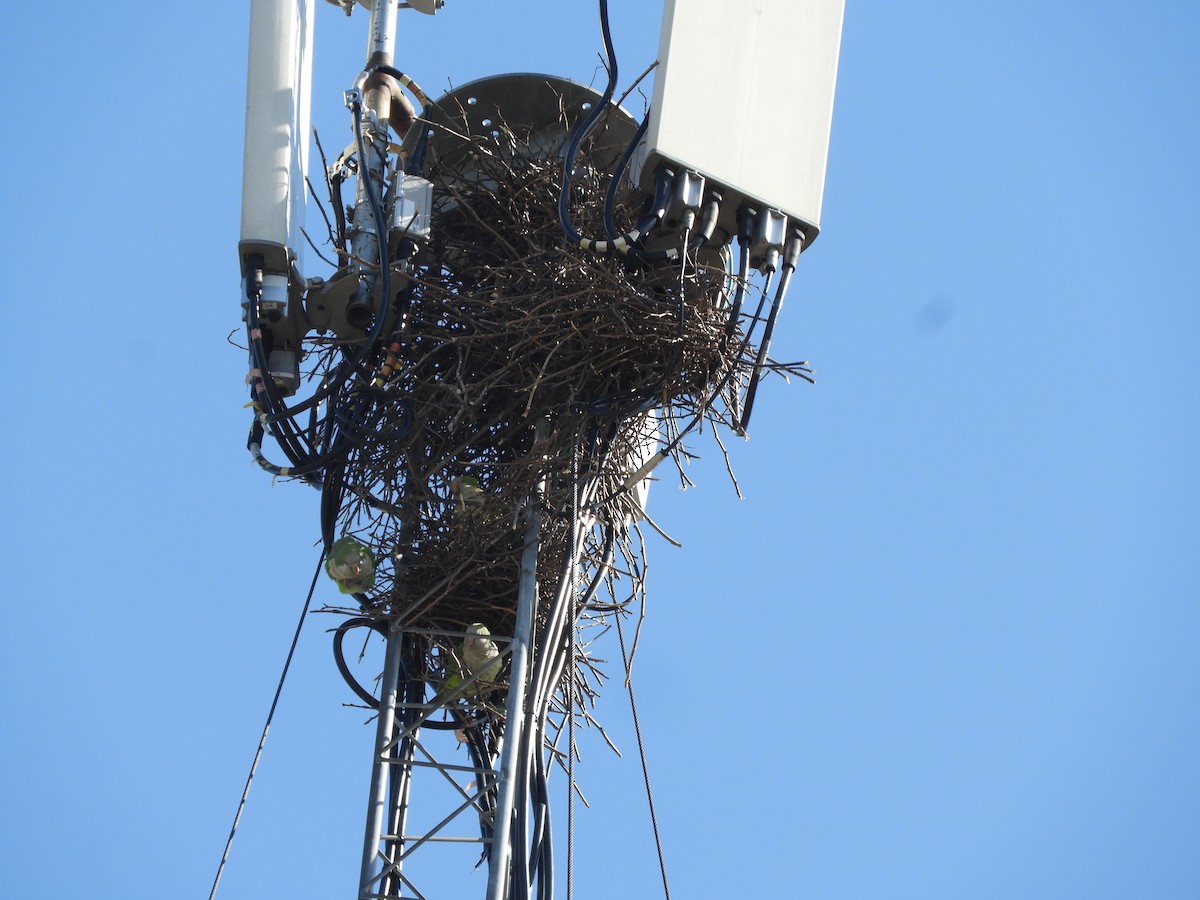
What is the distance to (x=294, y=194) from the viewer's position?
22.7ft

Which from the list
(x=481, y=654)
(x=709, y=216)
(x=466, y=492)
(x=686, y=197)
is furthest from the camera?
(x=466, y=492)

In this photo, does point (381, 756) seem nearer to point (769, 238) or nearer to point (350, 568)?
point (350, 568)

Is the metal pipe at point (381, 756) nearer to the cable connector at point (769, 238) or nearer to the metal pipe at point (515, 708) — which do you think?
the metal pipe at point (515, 708)

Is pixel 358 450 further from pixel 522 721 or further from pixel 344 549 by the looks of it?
pixel 522 721

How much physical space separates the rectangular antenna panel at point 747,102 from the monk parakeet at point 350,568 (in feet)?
5.69

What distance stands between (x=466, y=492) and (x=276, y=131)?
1.53 meters

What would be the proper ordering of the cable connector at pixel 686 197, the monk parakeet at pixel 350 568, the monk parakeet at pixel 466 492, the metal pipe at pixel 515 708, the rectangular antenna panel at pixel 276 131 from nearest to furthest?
the metal pipe at pixel 515 708 < the cable connector at pixel 686 197 < the rectangular antenna panel at pixel 276 131 < the monk parakeet at pixel 350 568 < the monk parakeet at pixel 466 492

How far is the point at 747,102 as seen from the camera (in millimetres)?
6789

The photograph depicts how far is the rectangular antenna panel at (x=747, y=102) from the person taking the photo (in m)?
6.61

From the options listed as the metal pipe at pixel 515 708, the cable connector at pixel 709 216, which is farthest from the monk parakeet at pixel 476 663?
the cable connector at pixel 709 216

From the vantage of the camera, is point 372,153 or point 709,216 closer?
point 709,216

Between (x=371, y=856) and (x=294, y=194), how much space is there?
2449 mm

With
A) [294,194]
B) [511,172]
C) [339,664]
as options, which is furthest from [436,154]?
[339,664]

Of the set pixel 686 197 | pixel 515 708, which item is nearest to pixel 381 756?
pixel 515 708
